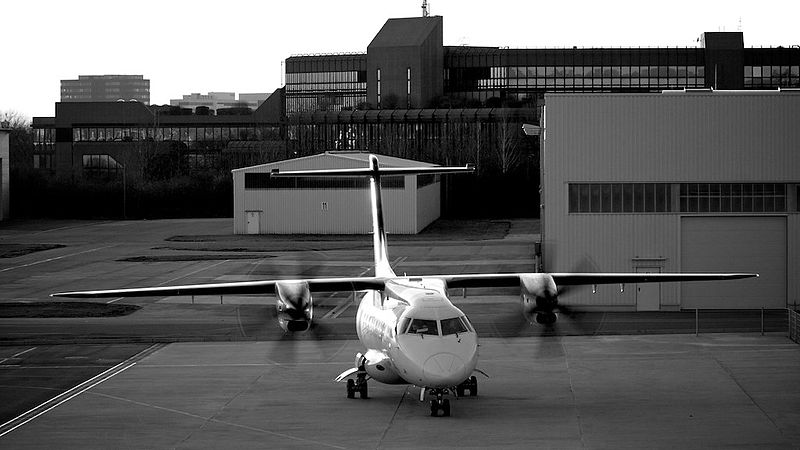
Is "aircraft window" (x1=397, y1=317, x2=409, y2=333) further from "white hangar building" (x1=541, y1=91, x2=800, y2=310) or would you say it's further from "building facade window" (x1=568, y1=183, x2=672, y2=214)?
"building facade window" (x1=568, y1=183, x2=672, y2=214)

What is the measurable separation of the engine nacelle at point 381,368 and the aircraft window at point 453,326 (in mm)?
1877

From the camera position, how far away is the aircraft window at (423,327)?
84.9 ft

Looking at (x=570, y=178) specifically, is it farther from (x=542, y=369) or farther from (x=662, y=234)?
(x=542, y=369)

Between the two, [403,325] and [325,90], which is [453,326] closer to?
[403,325]

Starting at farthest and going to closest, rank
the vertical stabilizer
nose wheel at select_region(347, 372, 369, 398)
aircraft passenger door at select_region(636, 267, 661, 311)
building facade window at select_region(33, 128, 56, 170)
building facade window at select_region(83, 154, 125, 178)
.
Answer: building facade window at select_region(33, 128, 56, 170) < building facade window at select_region(83, 154, 125, 178) < aircraft passenger door at select_region(636, 267, 661, 311) < the vertical stabilizer < nose wheel at select_region(347, 372, 369, 398)

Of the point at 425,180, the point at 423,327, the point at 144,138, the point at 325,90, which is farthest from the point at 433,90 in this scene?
the point at 423,327

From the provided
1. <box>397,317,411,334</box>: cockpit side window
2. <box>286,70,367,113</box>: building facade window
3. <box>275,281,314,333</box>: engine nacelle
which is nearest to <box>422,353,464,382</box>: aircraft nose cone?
<box>397,317,411,334</box>: cockpit side window

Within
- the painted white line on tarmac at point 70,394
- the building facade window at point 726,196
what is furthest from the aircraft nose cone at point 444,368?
the building facade window at point 726,196

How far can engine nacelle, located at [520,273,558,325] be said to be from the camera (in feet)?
94.3

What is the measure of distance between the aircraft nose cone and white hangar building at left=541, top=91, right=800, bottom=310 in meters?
22.4

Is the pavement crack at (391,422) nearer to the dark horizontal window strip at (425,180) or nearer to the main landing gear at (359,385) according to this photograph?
the main landing gear at (359,385)

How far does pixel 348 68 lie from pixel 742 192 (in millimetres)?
122136

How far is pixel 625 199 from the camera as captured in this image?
4778 cm

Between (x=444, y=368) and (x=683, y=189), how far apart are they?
2599 centimetres
